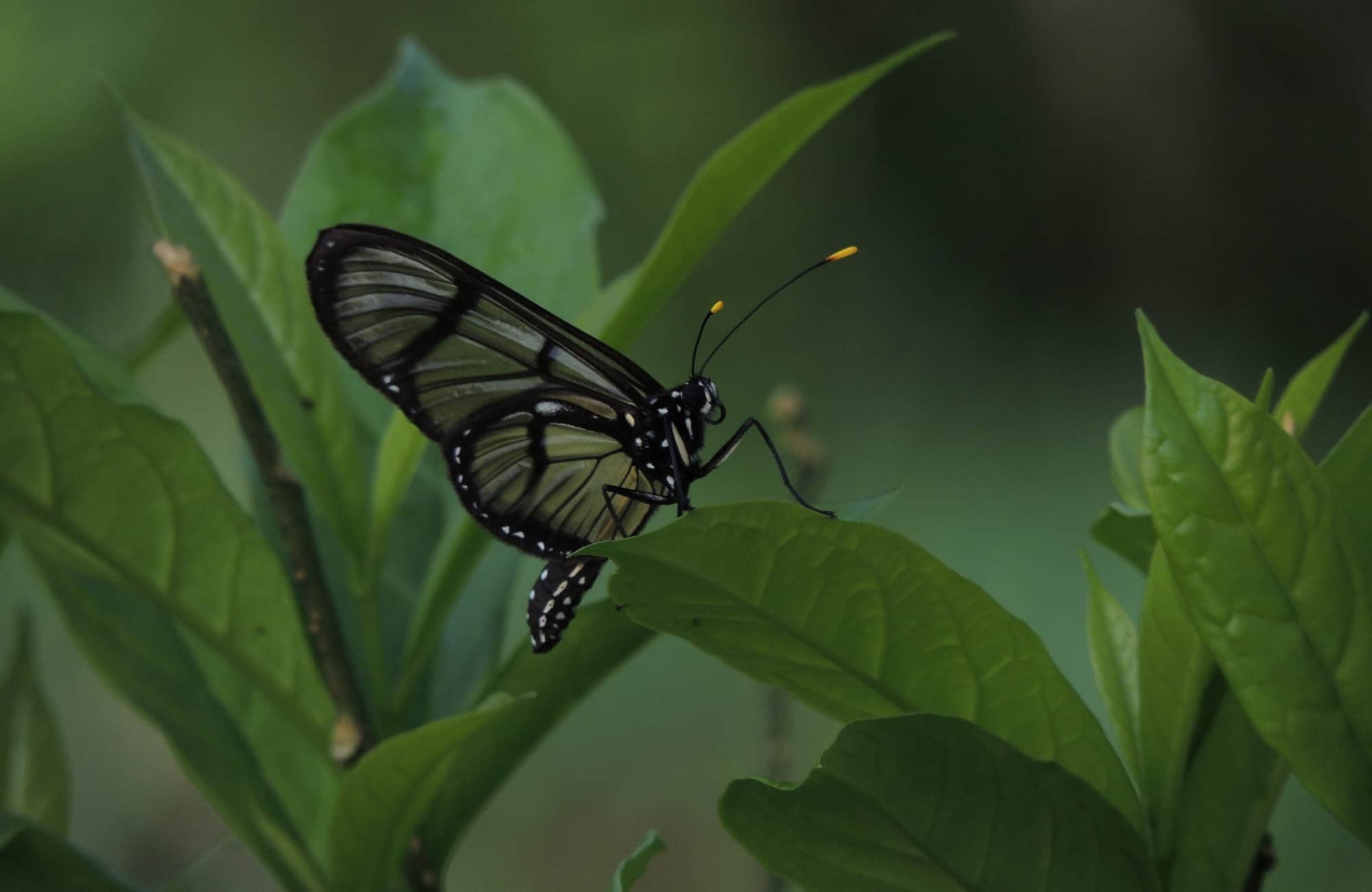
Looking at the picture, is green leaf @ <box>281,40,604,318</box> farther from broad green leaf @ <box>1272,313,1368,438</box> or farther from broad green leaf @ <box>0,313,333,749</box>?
broad green leaf @ <box>1272,313,1368,438</box>

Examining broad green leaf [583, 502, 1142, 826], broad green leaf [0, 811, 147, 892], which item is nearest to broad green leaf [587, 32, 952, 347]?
broad green leaf [583, 502, 1142, 826]

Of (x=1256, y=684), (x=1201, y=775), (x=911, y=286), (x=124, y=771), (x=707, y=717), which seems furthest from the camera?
(x=911, y=286)

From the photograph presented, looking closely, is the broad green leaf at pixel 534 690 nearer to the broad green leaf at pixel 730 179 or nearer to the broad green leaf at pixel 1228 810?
the broad green leaf at pixel 730 179

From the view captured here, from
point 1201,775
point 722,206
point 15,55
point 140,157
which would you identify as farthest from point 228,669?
point 15,55

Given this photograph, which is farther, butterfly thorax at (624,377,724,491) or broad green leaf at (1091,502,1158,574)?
butterfly thorax at (624,377,724,491)

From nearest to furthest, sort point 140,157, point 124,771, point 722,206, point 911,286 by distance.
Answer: point 722,206 → point 140,157 → point 124,771 → point 911,286

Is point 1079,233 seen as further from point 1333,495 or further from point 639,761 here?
point 1333,495

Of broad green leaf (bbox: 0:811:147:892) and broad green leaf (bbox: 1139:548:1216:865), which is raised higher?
broad green leaf (bbox: 1139:548:1216:865)
